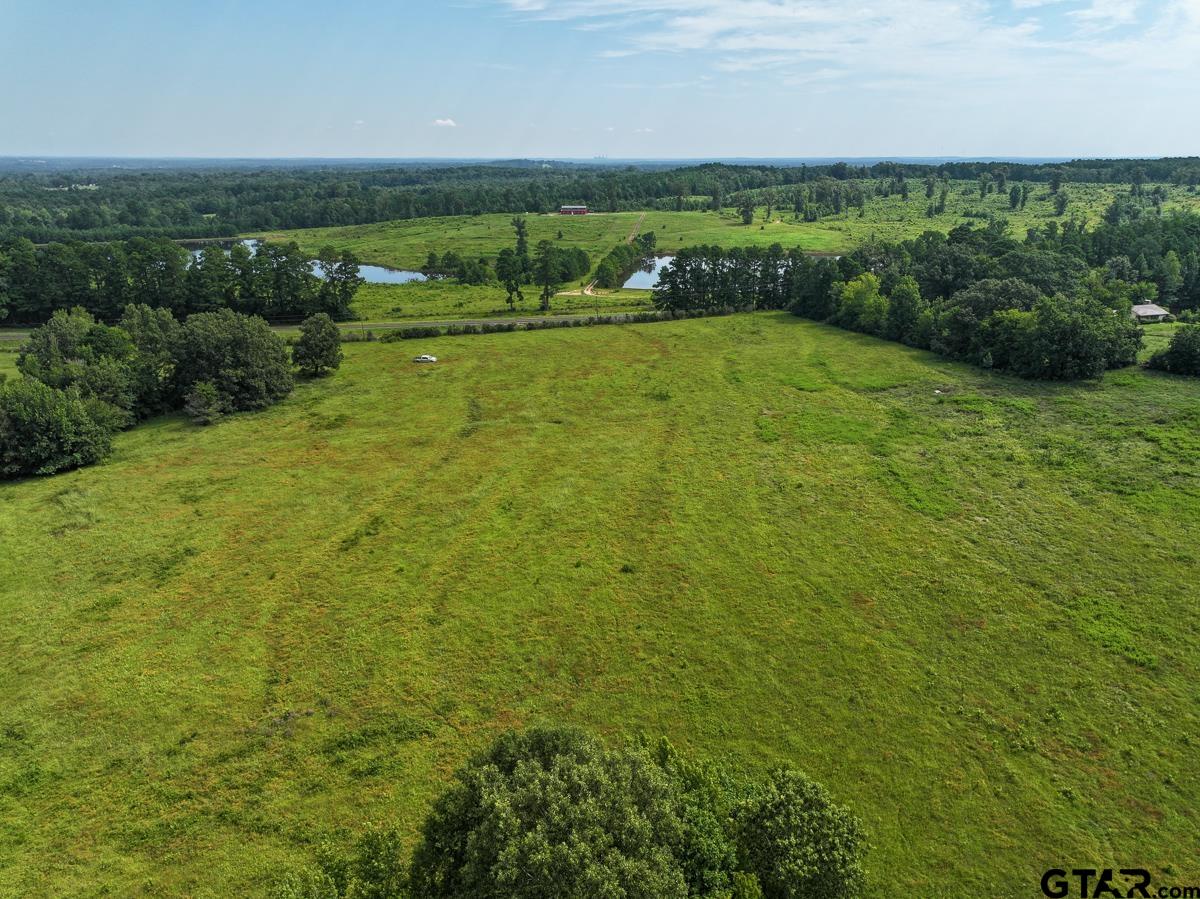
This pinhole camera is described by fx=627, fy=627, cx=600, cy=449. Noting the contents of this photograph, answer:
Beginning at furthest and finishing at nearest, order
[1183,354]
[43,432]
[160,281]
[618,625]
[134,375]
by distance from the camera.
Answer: [160,281] → [1183,354] → [134,375] → [43,432] → [618,625]

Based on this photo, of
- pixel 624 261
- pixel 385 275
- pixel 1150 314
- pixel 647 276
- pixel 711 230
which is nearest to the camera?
pixel 1150 314

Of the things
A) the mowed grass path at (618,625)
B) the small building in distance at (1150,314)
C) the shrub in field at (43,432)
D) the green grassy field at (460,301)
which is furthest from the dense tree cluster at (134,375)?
the small building in distance at (1150,314)

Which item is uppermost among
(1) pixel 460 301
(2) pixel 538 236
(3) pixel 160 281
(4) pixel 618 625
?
(2) pixel 538 236

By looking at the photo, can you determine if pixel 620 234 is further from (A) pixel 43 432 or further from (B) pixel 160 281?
(A) pixel 43 432

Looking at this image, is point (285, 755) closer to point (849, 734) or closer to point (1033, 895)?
point (849, 734)

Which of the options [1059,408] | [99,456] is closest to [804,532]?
[1059,408]

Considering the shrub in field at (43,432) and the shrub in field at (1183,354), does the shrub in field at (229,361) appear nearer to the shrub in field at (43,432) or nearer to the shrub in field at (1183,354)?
the shrub in field at (43,432)

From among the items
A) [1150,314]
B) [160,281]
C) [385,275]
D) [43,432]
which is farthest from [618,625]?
[385,275]
